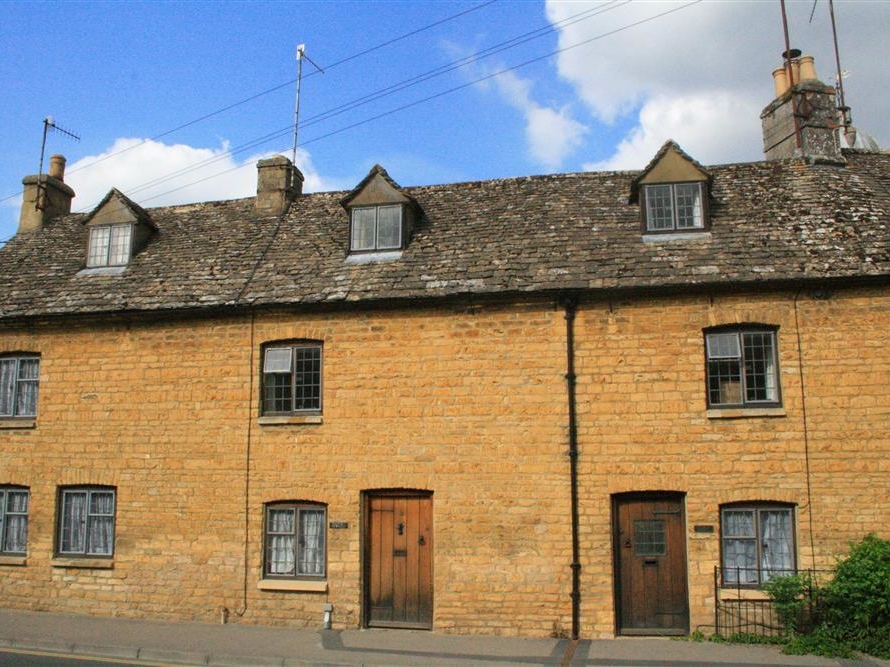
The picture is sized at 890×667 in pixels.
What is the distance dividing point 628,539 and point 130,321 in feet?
35.4

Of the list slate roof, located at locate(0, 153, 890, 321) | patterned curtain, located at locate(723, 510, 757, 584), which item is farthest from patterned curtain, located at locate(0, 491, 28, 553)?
patterned curtain, located at locate(723, 510, 757, 584)

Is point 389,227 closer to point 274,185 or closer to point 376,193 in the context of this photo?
point 376,193

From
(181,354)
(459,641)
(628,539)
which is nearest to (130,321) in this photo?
(181,354)

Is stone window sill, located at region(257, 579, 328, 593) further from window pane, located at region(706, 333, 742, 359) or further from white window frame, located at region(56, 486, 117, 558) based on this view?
window pane, located at region(706, 333, 742, 359)

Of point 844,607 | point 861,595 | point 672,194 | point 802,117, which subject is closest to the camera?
point 861,595

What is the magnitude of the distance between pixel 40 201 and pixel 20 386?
658 centimetres

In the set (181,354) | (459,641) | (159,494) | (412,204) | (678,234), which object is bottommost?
(459,641)

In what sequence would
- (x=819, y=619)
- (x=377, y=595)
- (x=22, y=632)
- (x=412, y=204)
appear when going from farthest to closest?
(x=412, y=204), (x=377, y=595), (x=22, y=632), (x=819, y=619)

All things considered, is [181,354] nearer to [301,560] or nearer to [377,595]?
[301,560]

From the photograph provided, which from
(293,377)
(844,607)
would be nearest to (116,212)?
(293,377)

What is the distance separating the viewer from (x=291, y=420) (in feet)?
48.2

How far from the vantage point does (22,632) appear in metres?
13.2

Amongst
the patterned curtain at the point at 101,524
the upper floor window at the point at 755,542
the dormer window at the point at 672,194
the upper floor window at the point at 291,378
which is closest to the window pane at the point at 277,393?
the upper floor window at the point at 291,378

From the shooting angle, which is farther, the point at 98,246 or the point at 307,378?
the point at 98,246
